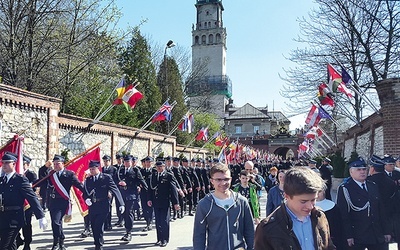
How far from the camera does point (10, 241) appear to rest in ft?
21.6

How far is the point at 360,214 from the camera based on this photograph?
5578mm

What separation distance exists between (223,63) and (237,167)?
6962 cm

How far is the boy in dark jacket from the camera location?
2.73 m

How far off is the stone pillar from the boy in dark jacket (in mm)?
11080

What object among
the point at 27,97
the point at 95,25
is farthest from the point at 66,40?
the point at 27,97

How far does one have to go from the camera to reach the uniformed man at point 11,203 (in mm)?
6617

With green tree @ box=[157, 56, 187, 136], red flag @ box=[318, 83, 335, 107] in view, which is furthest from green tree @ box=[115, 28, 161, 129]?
red flag @ box=[318, 83, 335, 107]

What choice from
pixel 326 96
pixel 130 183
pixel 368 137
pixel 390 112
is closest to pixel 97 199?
pixel 130 183

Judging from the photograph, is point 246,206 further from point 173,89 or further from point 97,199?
point 173,89

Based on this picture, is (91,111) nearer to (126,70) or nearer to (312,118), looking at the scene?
(126,70)

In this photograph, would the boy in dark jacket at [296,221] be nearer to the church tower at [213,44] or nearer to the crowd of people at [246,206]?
the crowd of people at [246,206]

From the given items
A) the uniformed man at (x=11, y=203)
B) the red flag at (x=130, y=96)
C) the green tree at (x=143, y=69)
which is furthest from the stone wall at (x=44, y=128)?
the green tree at (x=143, y=69)

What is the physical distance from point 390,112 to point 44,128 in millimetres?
11927

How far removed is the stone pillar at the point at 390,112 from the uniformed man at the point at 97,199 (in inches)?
350
